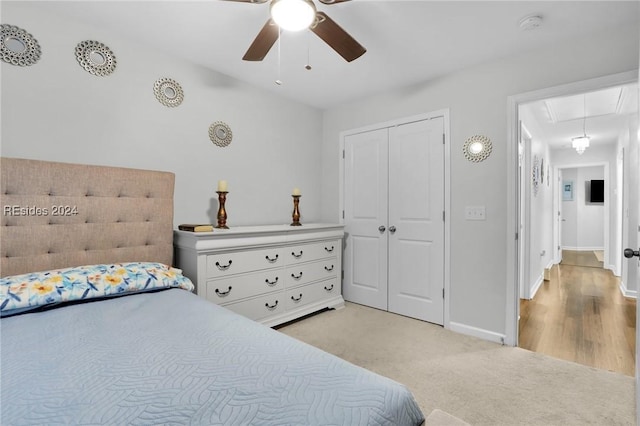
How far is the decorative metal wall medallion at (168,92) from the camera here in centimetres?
244

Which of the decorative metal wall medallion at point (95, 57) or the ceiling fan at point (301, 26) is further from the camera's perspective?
the decorative metal wall medallion at point (95, 57)

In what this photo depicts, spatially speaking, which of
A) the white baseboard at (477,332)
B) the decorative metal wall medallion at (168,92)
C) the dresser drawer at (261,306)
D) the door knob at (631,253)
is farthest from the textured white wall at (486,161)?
the decorative metal wall medallion at (168,92)

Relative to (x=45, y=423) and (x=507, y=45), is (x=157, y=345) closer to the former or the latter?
(x=45, y=423)

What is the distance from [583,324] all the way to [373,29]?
3.34 m

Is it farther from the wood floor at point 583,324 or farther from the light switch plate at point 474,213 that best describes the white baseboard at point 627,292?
the light switch plate at point 474,213

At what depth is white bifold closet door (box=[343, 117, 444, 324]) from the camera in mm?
2951

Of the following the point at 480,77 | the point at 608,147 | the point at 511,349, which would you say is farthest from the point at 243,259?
the point at 608,147

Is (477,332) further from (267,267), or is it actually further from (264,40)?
(264,40)

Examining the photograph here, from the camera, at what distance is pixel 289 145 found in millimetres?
3529

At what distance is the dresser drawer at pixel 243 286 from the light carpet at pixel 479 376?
0.46 meters

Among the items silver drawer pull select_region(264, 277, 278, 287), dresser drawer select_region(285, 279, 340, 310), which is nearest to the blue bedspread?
silver drawer pull select_region(264, 277, 278, 287)

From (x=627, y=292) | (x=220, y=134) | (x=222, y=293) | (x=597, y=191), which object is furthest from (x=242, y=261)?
(x=597, y=191)

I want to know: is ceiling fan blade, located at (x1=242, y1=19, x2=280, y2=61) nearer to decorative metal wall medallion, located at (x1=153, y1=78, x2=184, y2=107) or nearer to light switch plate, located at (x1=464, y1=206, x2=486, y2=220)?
decorative metal wall medallion, located at (x1=153, y1=78, x2=184, y2=107)

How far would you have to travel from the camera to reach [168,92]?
8.20 feet
